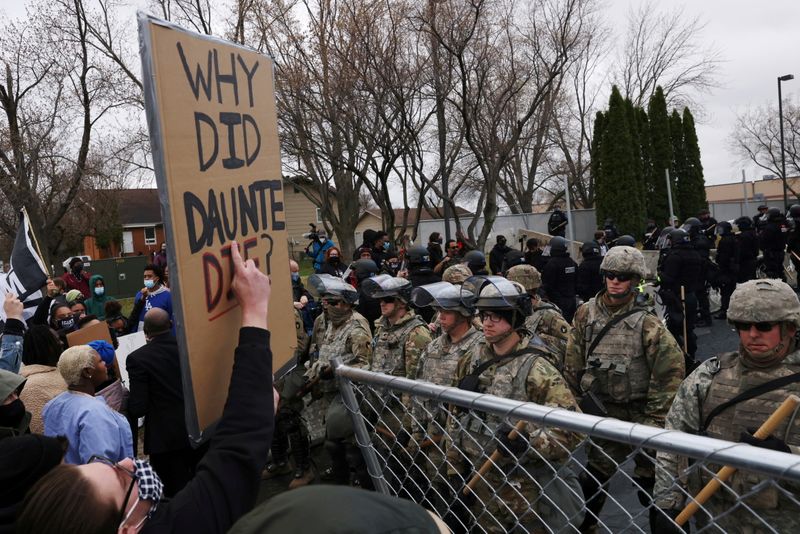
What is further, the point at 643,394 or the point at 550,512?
the point at 643,394

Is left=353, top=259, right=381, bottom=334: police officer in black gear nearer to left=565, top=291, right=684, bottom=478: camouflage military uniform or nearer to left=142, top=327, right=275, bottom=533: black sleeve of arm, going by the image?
left=565, top=291, right=684, bottom=478: camouflage military uniform

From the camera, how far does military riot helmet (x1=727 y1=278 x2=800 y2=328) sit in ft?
10.0

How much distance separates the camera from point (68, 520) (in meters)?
1.57

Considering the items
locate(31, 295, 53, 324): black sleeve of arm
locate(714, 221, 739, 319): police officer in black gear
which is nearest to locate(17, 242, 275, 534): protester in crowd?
locate(31, 295, 53, 324): black sleeve of arm

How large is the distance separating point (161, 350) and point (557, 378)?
9.52ft

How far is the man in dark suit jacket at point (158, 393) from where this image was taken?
190 inches

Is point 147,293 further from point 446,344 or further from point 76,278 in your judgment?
point 76,278

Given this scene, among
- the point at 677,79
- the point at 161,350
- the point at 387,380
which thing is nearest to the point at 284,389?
the point at 161,350

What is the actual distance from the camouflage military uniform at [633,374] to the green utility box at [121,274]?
24113mm

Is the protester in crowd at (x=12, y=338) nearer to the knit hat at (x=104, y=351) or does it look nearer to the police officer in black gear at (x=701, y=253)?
the knit hat at (x=104, y=351)

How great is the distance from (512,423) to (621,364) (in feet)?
6.00

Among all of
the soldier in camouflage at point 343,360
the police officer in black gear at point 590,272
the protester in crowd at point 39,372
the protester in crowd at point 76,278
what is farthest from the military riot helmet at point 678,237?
the protester in crowd at point 76,278

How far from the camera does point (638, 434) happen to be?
1674mm

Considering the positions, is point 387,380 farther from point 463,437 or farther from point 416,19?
point 416,19
